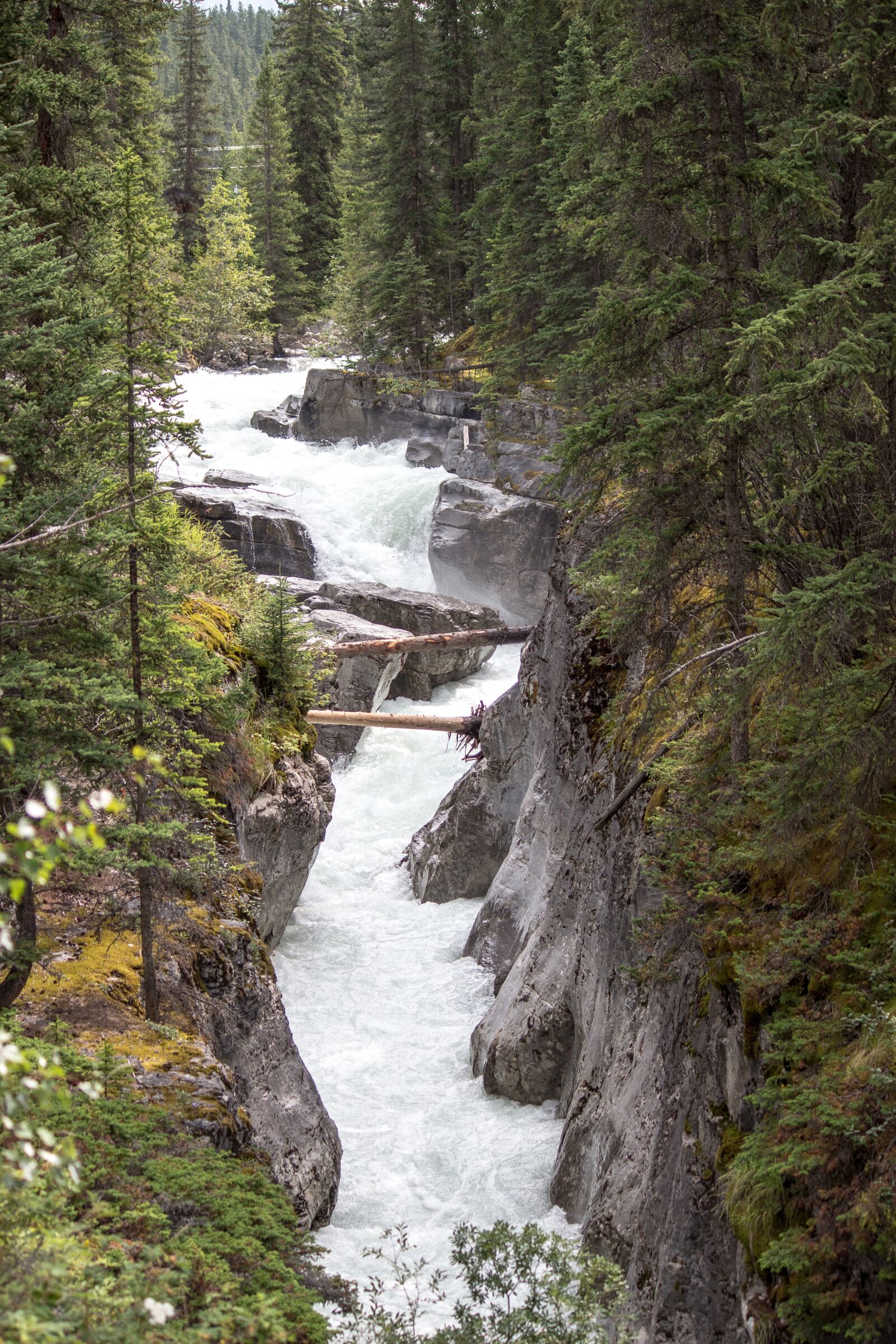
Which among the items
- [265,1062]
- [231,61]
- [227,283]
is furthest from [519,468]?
[231,61]

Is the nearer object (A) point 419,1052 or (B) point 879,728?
(B) point 879,728

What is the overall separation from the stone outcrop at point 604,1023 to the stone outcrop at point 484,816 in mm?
252

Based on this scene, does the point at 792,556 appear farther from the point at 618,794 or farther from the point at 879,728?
the point at 618,794

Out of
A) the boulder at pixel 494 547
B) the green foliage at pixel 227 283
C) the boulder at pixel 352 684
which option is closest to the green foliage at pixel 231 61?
the green foliage at pixel 227 283

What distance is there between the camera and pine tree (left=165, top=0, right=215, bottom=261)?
2009 inches

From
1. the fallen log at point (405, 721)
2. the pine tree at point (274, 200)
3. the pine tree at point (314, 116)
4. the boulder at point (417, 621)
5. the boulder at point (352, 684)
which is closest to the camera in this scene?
the fallen log at point (405, 721)

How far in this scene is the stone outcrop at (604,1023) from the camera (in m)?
6.94

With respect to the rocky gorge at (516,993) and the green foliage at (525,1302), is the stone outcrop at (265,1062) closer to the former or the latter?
the rocky gorge at (516,993)

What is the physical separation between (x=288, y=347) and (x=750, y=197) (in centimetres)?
4290

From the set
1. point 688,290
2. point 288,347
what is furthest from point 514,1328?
point 288,347

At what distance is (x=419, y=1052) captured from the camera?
48.3 feet

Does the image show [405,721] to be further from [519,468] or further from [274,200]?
[274,200]

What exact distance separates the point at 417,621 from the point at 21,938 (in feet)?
63.2

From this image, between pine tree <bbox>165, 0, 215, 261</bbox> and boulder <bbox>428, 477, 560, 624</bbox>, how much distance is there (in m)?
28.7
